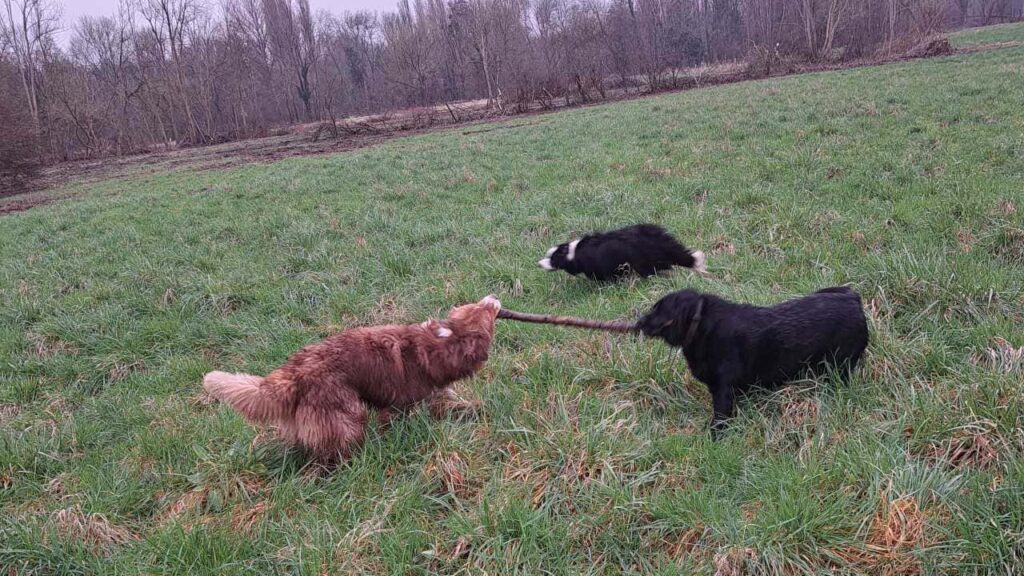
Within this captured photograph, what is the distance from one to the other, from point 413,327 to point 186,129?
45.8m

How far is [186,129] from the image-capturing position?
133 feet

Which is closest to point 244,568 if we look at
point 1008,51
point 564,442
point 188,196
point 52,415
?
point 564,442

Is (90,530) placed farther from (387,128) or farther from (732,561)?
(387,128)

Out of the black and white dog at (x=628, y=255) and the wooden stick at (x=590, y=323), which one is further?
the black and white dog at (x=628, y=255)

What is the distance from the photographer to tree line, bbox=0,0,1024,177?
29141 mm

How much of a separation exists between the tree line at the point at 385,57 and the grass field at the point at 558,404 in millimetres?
22668

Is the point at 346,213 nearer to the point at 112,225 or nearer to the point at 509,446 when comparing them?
the point at 112,225

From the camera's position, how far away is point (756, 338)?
306 cm

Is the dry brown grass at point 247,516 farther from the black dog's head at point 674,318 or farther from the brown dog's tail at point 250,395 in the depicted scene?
the black dog's head at point 674,318

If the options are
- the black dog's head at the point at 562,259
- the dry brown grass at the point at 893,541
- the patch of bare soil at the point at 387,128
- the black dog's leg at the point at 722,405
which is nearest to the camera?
the dry brown grass at the point at 893,541

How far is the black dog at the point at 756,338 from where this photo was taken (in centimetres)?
305

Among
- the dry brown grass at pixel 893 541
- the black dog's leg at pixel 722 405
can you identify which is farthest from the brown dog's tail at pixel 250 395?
the dry brown grass at pixel 893 541

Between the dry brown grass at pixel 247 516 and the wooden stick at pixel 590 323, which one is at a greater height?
the wooden stick at pixel 590 323

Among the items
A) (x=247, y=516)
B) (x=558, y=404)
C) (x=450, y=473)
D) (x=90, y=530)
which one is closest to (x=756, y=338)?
(x=558, y=404)
